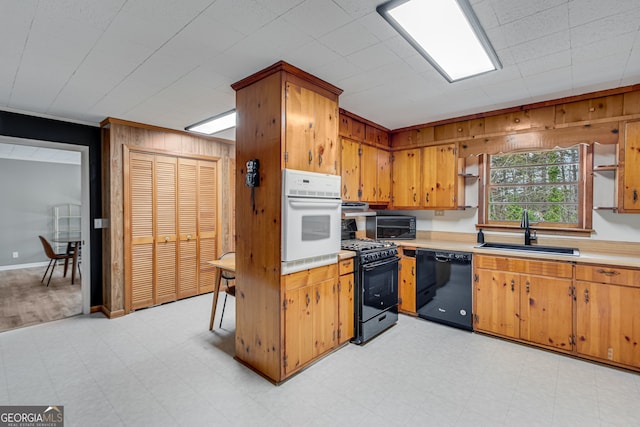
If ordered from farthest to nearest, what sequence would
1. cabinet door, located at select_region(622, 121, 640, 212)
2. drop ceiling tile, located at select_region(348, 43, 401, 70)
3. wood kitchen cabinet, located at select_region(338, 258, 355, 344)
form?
wood kitchen cabinet, located at select_region(338, 258, 355, 344)
cabinet door, located at select_region(622, 121, 640, 212)
drop ceiling tile, located at select_region(348, 43, 401, 70)

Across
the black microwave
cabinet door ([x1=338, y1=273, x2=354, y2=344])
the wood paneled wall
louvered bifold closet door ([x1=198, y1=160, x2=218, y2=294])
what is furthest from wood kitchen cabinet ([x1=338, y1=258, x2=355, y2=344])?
the wood paneled wall

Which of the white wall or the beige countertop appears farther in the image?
the white wall

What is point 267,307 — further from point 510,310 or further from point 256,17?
point 510,310

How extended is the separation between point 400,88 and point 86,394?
3.60 m

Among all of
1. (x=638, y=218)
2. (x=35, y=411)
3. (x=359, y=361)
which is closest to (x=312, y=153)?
(x=359, y=361)

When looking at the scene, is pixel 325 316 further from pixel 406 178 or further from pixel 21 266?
pixel 21 266

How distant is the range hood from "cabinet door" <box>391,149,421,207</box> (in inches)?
16.2

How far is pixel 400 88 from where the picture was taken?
2795 millimetres

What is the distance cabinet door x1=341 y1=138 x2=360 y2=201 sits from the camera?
3.48 metres

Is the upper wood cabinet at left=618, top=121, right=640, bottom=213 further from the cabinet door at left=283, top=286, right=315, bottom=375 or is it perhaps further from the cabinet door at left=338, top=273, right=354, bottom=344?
the cabinet door at left=283, top=286, right=315, bottom=375

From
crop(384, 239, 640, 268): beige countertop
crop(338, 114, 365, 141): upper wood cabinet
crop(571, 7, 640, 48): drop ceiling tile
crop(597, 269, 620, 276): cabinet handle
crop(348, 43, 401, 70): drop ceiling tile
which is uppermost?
crop(348, 43, 401, 70): drop ceiling tile

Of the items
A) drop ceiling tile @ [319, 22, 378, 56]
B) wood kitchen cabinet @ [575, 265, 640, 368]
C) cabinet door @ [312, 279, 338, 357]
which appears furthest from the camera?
cabinet door @ [312, 279, 338, 357]

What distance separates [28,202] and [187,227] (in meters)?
5.14

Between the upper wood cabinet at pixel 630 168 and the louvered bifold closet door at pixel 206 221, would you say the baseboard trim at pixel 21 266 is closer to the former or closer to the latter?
the louvered bifold closet door at pixel 206 221
